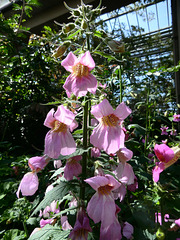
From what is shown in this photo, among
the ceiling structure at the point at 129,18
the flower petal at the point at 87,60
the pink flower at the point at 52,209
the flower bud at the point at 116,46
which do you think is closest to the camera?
the flower petal at the point at 87,60

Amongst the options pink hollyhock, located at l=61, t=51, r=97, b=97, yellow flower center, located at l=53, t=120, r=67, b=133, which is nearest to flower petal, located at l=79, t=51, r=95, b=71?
pink hollyhock, located at l=61, t=51, r=97, b=97

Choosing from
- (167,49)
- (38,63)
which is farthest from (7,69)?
(167,49)

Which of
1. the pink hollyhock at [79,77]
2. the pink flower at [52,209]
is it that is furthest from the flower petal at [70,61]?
the pink flower at [52,209]

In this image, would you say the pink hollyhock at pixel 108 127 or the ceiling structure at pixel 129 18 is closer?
the pink hollyhock at pixel 108 127

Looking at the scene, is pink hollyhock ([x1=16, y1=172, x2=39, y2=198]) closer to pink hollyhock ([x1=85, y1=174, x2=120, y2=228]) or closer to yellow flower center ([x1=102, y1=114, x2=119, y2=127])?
pink hollyhock ([x1=85, y1=174, x2=120, y2=228])

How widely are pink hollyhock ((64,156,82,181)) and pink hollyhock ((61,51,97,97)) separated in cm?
27

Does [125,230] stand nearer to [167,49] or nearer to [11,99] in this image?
[11,99]

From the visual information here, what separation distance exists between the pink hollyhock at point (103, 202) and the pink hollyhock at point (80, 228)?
0.30 ft

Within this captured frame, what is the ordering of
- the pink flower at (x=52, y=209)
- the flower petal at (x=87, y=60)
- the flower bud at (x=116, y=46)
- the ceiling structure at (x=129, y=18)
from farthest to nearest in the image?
the ceiling structure at (x=129, y=18), the pink flower at (x=52, y=209), the flower bud at (x=116, y=46), the flower petal at (x=87, y=60)

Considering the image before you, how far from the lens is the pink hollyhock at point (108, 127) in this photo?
0.67 m

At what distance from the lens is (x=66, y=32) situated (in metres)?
0.85

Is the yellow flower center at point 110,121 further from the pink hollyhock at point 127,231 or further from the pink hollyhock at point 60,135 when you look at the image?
the pink hollyhock at point 127,231

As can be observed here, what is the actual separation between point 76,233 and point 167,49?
8.36 meters

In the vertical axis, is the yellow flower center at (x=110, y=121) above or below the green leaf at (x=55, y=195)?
above
